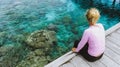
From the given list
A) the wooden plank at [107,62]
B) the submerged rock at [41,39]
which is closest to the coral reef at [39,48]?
the submerged rock at [41,39]

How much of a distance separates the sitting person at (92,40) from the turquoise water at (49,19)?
8.91ft

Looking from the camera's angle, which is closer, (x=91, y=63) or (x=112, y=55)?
(x=91, y=63)

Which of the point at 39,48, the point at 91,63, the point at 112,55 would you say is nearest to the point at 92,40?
the point at 91,63

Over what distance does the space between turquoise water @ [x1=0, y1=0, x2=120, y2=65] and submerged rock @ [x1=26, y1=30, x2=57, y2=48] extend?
25 cm

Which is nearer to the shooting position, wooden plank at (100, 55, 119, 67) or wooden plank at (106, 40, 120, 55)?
wooden plank at (100, 55, 119, 67)

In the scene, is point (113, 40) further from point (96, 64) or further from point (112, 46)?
point (96, 64)

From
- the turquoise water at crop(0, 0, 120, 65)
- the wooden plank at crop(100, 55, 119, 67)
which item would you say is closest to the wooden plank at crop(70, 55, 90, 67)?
the wooden plank at crop(100, 55, 119, 67)

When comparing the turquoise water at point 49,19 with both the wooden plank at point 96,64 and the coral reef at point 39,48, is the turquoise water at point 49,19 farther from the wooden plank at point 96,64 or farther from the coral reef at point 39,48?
the wooden plank at point 96,64

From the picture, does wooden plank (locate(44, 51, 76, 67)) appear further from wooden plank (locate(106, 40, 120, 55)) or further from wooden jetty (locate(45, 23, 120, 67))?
wooden plank (locate(106, 40, 120, 55))

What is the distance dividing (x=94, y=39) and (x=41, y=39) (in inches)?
150

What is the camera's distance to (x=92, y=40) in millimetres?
2893

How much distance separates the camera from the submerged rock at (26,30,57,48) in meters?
6.18

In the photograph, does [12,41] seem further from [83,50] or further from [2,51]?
[83,50]

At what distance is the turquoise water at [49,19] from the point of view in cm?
676
